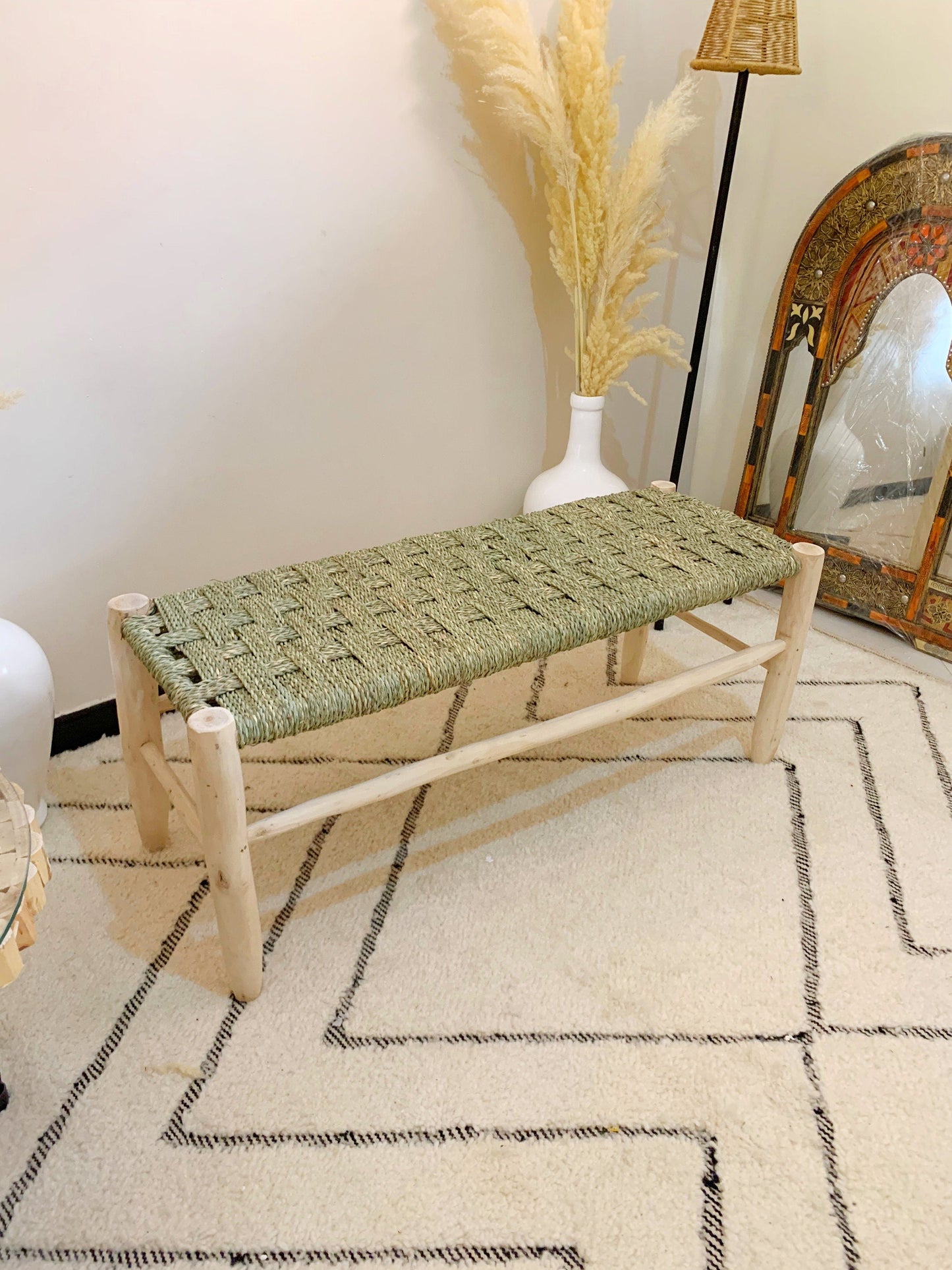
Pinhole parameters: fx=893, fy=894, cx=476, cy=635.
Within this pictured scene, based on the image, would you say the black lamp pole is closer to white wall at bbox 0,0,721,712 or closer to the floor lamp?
the floor lamp

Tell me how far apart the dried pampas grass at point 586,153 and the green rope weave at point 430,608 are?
52cm

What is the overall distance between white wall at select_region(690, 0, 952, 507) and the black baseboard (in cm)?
→ 159

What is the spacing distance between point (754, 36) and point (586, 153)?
344 millimetres

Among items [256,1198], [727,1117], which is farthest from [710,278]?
[256,1198]

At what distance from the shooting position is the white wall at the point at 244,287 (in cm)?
132

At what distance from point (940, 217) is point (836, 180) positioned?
301 millimetres

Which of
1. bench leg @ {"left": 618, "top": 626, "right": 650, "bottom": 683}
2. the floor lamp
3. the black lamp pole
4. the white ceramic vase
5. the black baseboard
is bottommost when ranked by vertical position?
the black baseboard

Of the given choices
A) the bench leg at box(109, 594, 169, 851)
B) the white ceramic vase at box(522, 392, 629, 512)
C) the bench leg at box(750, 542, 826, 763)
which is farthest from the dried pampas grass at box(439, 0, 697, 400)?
the bench leg at box(109, 594, 169, 851)

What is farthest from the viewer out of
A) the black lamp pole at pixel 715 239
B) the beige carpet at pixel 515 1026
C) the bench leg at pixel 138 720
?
the black lamp pole at pixel 715 239

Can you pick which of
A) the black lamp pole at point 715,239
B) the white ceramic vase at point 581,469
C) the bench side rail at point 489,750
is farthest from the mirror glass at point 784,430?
the bench side rail at point 489,750

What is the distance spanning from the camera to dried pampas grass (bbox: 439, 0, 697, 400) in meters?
1.58

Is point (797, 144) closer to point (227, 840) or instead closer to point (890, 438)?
point (890, 438)

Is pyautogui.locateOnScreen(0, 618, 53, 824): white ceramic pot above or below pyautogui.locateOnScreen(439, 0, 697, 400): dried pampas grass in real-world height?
below

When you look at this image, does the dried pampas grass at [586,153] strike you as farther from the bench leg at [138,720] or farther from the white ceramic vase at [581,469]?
the bench leg at [138,720]
